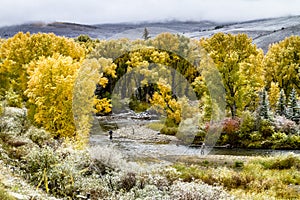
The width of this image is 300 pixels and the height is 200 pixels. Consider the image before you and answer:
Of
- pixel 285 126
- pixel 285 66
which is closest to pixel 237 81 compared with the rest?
pixel 285 126

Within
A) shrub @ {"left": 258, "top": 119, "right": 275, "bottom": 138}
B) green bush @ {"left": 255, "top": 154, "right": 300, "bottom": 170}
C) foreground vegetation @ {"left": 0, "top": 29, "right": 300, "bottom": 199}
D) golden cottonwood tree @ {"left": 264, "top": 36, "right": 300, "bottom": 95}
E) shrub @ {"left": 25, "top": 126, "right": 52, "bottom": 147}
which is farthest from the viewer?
golden cottonwood tree @ {"left": 264, "top": 36, "right": 300, "bottom": 95}

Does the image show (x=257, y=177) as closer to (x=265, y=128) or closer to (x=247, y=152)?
(x=247, y=152)

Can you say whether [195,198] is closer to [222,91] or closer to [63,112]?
[63,112]

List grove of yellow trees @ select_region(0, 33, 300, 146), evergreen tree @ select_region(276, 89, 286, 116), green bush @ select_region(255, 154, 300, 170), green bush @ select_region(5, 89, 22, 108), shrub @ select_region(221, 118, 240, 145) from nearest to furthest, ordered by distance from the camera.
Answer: green bush @ select_region(255, 154, 300, 170) < grove of yellow trees @ select_region(0, 33, 300, 146) < green bush @ select_region(5, 89, 22, 108) < shrub @ select_region(221, 118, 240, 145) < evergreen tree @ select_region(276, 89, 286, 116)

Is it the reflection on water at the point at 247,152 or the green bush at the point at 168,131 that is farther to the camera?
the green bush at the point at 168,131

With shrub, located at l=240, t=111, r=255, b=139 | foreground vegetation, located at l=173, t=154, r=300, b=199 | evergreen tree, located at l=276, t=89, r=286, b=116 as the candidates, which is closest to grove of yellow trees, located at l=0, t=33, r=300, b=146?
shrub, located at l=240, t=111, r=255, b=139

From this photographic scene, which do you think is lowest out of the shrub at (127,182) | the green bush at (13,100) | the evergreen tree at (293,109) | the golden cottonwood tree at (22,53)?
→ the evergreen tree at (293,109)

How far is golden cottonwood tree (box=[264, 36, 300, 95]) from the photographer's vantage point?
43.7 meters

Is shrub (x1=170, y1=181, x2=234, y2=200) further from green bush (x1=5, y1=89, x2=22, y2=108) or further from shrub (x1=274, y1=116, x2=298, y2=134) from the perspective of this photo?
green bush (x1=5, y1=89, x2=22, y2=108)

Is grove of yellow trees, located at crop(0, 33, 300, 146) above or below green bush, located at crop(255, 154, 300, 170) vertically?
above

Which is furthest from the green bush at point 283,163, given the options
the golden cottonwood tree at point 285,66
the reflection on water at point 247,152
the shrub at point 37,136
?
the golden cottonwood tree at point 285,66

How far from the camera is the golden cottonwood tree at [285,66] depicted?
4372cm

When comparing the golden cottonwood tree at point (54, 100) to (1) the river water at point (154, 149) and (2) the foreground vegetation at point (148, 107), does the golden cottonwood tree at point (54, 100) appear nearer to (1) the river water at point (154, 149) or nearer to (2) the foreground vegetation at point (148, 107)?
(2) the foreground vegetation at point (148, 107)

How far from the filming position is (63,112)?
26.0 meters
